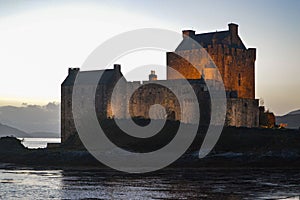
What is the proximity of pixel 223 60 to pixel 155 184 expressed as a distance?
97.3ft

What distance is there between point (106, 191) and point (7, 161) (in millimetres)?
22268

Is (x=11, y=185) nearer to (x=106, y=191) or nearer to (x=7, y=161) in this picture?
(x=106, y=191)

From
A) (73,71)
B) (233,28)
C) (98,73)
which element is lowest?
(98,73)

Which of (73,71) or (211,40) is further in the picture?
(73,71)

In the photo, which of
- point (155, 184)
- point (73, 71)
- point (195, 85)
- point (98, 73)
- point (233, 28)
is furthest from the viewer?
point (73, 71)

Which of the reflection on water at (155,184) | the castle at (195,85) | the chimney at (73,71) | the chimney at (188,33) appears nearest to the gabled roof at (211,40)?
the castle at (195,85)

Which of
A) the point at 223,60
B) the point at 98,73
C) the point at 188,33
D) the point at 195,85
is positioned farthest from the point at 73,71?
the point at 223,60

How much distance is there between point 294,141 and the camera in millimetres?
41125

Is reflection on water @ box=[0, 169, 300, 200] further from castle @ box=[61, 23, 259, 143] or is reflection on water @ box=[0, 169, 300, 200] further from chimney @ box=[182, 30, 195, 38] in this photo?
chimney @ box=[182, 30, 195, 38]

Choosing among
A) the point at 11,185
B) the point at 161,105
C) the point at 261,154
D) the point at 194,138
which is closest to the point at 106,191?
the point at 11,185

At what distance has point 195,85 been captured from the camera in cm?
4969

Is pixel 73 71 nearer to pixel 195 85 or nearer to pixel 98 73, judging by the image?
pixel 98 73

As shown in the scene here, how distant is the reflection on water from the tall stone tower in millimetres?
22448

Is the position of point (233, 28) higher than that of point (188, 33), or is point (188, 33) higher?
point (233, 28)
